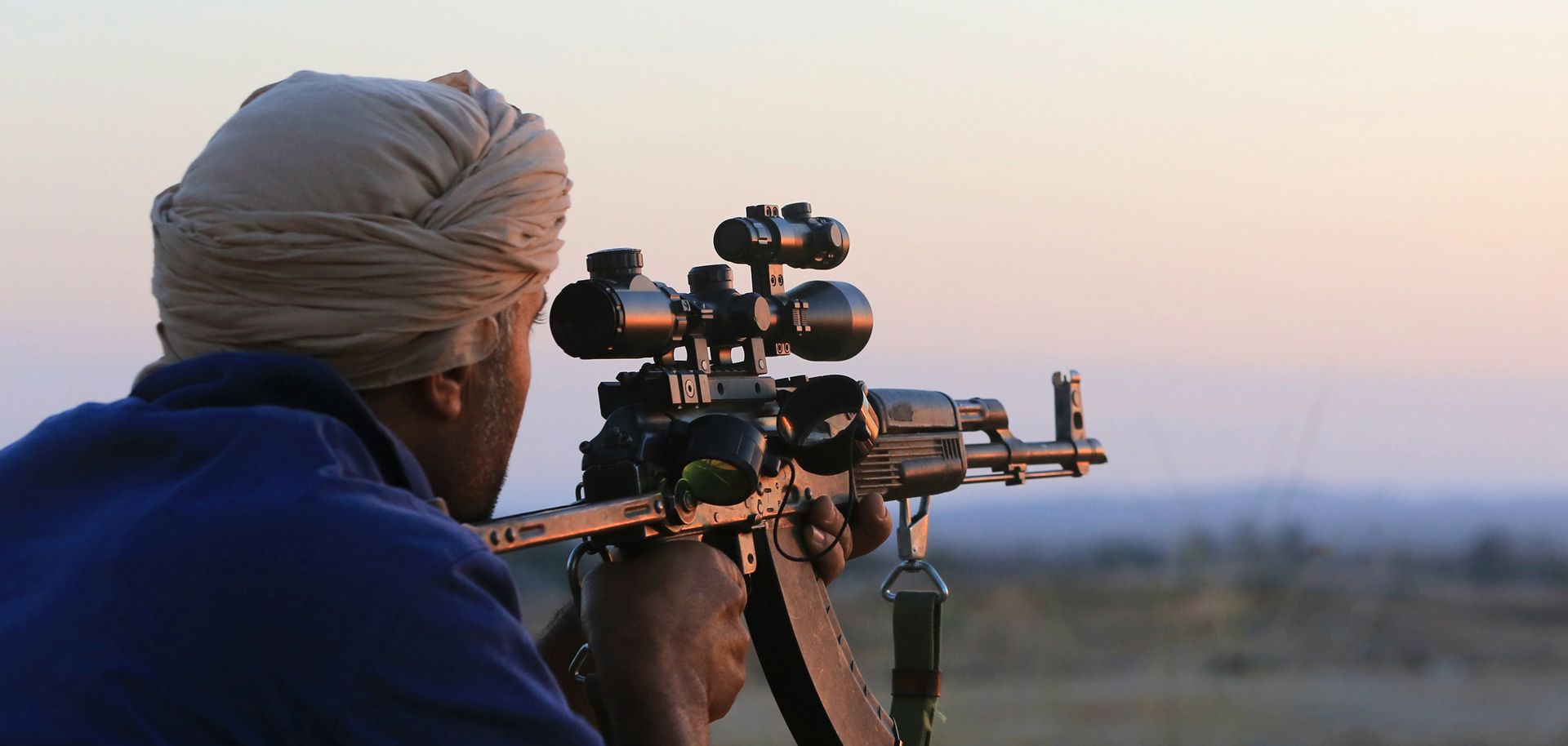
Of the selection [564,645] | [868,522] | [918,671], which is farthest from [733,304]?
[918,671]

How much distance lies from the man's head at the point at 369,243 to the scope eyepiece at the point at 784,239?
132 centimetres

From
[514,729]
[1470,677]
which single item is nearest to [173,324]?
[514,729]

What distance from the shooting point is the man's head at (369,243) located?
7.91 feet

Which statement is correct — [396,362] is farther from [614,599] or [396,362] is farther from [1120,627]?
[1120,627]

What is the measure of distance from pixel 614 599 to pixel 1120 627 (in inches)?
97.7

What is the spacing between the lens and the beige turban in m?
2.41

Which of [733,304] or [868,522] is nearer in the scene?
[733,304]

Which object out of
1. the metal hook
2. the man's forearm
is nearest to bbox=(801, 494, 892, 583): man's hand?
the metal hook

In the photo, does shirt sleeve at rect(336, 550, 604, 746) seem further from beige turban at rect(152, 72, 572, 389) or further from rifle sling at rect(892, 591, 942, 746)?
rifle sling at rect(892, 591, 942, 746)

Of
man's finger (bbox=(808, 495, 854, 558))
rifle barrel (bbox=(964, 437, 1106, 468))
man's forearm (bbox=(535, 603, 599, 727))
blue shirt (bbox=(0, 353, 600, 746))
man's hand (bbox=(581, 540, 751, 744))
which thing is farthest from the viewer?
rifle barrel (bbox=(964, 437, 1106, 468))

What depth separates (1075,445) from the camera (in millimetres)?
5469

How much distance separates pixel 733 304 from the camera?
12.5 ft

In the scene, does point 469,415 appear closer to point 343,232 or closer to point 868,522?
point 343,232

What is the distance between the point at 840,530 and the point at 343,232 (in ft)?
6.07
